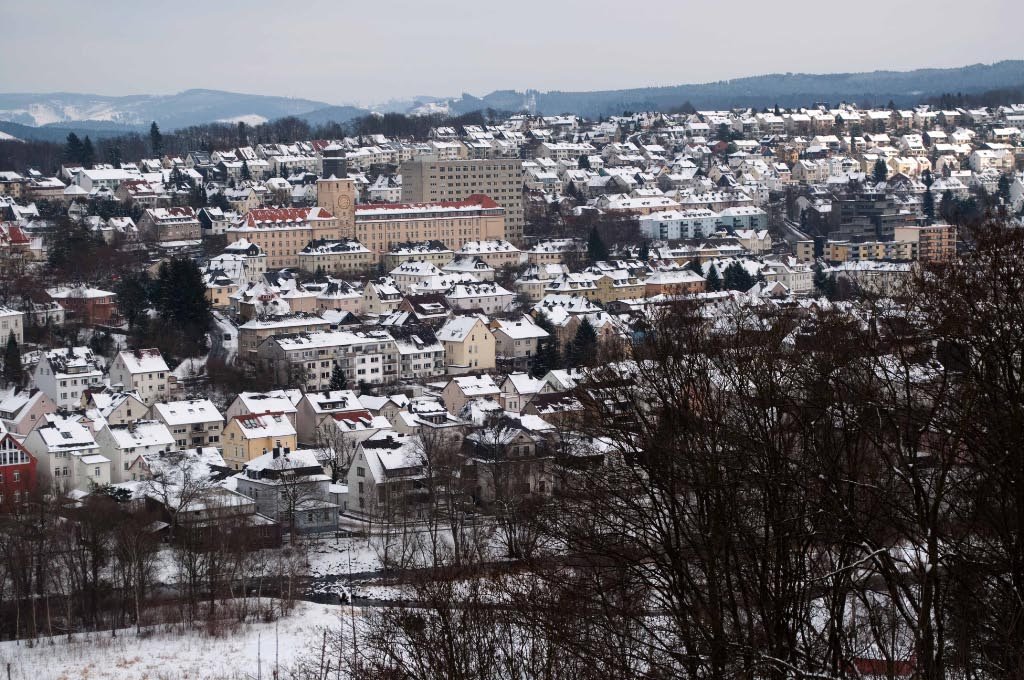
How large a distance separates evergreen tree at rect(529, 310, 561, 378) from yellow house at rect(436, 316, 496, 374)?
Answer: 762 millimetres

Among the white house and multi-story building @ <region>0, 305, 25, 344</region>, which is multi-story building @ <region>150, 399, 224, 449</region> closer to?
the white house

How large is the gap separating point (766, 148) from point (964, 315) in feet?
173

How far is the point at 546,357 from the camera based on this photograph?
80.9 ft

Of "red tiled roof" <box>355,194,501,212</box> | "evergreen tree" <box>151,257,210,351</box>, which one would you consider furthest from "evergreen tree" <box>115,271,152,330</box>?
"red tiled roof" <box>355,194,501,212</box>

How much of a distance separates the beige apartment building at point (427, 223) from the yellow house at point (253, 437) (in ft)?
55.6

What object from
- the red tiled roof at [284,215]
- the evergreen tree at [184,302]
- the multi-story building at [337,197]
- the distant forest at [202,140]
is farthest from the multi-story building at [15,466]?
the distant forest at [202,140]

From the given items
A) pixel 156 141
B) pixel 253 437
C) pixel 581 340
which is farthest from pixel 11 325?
pixel 156 141

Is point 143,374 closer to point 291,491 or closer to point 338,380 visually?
point 338,380

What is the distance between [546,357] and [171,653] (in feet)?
43.7

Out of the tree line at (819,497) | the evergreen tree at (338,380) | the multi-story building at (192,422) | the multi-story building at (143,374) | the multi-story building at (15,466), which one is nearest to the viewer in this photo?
the tree line at (819,497)

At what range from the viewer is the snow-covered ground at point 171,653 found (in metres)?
11.3

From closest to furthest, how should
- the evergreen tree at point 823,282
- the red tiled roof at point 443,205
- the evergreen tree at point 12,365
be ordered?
the evergreen tree at point 12,365
the evergreen tree at point 823,282
the red tiled roof at point 443,205

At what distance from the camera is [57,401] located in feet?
70.0

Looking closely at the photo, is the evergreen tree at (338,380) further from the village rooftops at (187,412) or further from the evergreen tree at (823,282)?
the evergreen tree at (823,282)
